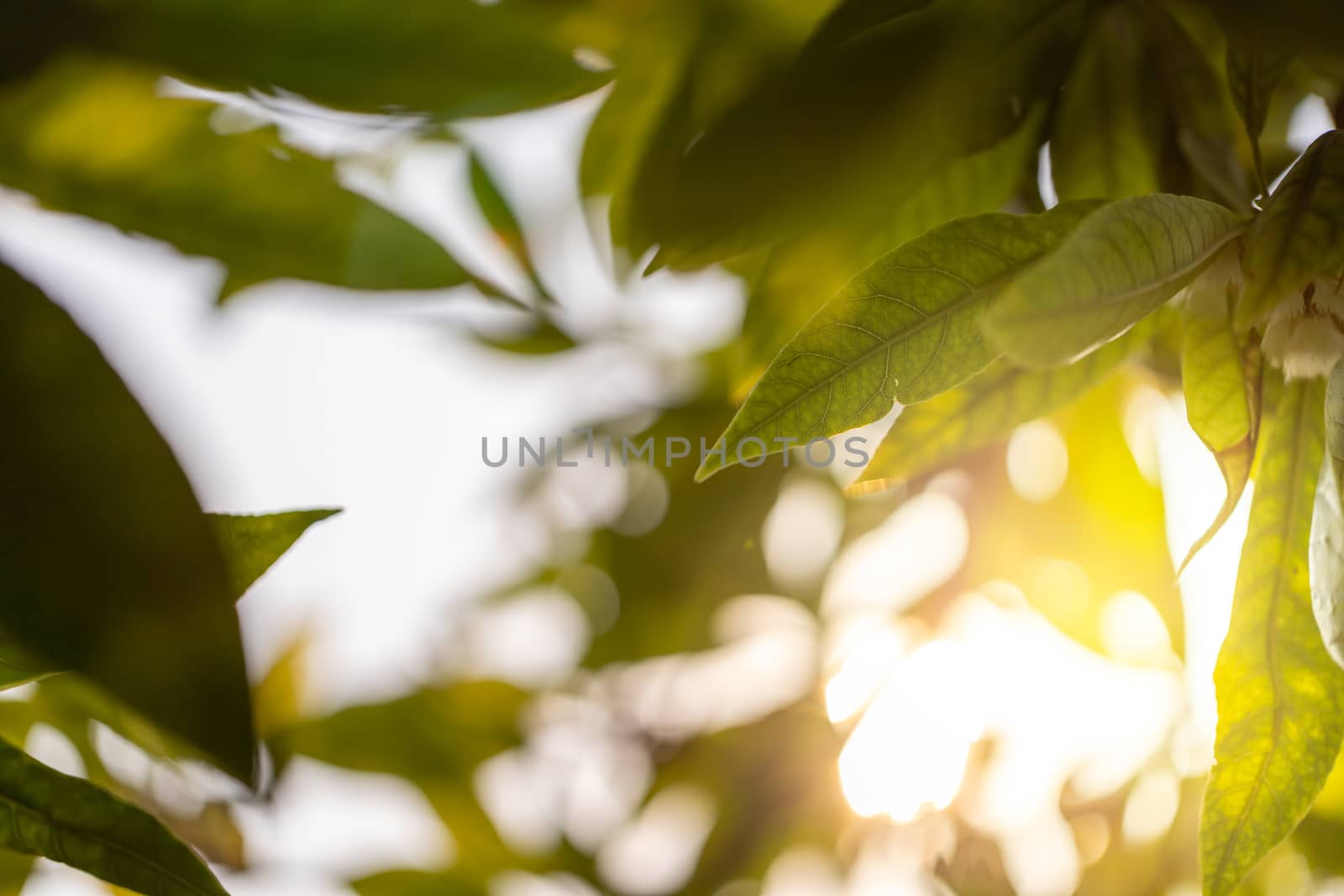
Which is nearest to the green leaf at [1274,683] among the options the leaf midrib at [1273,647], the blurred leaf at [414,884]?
the leaf midrib at [1273,647]

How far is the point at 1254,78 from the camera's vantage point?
231 millimetres

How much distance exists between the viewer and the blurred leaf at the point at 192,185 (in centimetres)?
25

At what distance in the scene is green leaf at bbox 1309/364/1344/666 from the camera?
0.60 feet

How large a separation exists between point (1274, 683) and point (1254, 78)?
165 millimetres

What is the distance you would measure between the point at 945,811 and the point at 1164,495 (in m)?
0.27

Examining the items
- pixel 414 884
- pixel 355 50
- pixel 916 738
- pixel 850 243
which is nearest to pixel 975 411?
pixel 850 243

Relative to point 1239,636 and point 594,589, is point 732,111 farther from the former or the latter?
point 594,589

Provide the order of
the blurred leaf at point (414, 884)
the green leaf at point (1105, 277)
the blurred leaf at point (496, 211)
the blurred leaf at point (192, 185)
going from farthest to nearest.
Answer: the blurred leaf at point (414, 884) → the blurred leaf at point (496, 211) → the blurred leaf at point (192, 185) → the green leaf at point (1105, 277)

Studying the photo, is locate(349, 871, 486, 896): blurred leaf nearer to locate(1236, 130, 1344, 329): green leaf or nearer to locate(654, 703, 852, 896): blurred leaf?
locate(654, 703, 852, 896): blurred leaf

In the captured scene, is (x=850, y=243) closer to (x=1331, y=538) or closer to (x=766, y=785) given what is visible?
(x=1331, y=538)

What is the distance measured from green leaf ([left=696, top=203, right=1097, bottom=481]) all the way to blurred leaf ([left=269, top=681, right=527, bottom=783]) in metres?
0.43

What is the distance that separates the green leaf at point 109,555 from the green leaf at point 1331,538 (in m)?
0.23

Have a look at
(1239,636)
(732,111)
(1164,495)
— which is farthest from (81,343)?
(1164,495)

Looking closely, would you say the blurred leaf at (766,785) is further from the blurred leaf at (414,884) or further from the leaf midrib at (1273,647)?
the leaf midrib at (1273,647)
